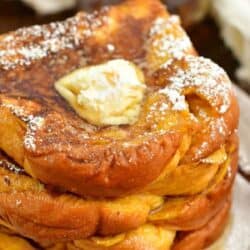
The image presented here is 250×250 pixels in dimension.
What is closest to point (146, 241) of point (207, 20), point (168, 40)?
point (168, 40)

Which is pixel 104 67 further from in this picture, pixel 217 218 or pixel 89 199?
pixel 217 218

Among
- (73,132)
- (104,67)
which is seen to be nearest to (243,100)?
(104,67)

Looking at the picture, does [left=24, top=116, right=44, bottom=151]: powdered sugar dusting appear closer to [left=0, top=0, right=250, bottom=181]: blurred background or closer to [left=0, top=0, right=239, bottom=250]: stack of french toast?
[left=0, top=0, right=239, bottom=250]: stack of french toast

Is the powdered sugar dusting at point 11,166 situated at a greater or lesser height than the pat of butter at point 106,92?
lesser

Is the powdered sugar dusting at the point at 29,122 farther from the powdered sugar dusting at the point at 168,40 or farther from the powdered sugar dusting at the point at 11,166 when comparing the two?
the powdered sugar dusting at the point at 168,40

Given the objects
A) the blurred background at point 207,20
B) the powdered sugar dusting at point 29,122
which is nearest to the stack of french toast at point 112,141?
the powdered sugar dusting at point 29,122

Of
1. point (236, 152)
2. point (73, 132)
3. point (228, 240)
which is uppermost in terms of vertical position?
point (73, 132)

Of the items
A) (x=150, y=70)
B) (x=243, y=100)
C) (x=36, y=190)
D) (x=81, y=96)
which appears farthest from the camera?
(x=243, y=100)

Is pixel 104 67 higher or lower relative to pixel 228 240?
higher
